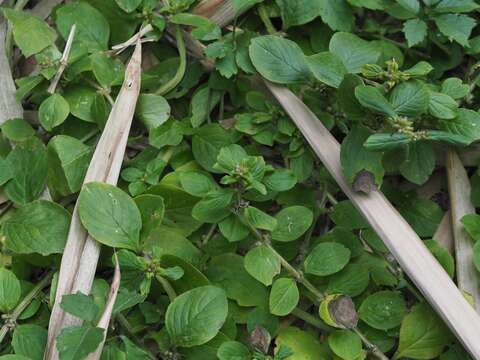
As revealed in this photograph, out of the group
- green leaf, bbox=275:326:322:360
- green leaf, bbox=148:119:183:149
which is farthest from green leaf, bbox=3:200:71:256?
green leaf, bbox=275:326:322:360

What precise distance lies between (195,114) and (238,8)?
0.25 m

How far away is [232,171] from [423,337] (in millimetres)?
488

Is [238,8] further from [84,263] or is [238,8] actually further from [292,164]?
[84,263]

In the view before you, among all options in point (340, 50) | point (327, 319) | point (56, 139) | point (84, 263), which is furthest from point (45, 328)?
point (340, 50)

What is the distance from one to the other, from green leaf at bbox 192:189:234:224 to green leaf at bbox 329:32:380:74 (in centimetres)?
40

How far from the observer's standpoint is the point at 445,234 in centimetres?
142

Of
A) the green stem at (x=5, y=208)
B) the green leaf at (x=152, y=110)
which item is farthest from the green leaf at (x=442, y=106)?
the green stem at (x=5, y=208)

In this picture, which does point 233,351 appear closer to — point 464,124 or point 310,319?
point 310,319

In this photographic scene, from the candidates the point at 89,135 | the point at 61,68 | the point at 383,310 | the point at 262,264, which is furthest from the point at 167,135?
the point at 383,310

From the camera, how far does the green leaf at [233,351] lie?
1.22m

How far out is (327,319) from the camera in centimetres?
126

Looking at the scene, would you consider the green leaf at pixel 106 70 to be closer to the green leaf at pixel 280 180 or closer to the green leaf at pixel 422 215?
the green leaf at pixel 280 180

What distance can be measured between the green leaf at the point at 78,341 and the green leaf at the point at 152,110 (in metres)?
0.49

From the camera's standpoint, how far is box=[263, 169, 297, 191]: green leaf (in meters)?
1.33
